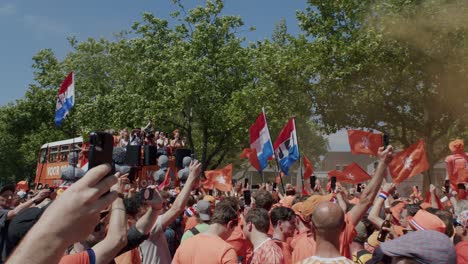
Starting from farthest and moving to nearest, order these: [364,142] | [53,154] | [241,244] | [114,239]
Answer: [53,154]
[364,142]
[241,244]
[114,239]

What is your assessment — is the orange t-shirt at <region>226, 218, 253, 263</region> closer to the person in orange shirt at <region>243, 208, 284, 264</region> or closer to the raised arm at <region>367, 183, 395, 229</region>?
the person in orange shirt at <region>243, 208, 284, 264</region>

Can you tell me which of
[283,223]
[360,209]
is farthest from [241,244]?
[360,209]

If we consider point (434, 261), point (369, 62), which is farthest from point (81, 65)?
point (434, 261)

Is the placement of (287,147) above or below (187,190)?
above

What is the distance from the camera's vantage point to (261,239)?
4.55 m

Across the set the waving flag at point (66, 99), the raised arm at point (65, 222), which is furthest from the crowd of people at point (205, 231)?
the waving flag at point (66, 99)

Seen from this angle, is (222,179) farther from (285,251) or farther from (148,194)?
(148,194)

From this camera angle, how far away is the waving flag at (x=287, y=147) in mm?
11148

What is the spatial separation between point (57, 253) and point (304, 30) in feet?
71.9

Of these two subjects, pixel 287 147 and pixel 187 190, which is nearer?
pixel 187 190

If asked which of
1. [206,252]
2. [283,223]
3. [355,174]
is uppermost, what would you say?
[355,174]

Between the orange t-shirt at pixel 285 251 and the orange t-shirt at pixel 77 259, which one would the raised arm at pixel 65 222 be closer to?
the orange t-shirt at pixel 77 259

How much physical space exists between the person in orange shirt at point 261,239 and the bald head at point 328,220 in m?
1.20

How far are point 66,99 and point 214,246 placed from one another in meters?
11.8
